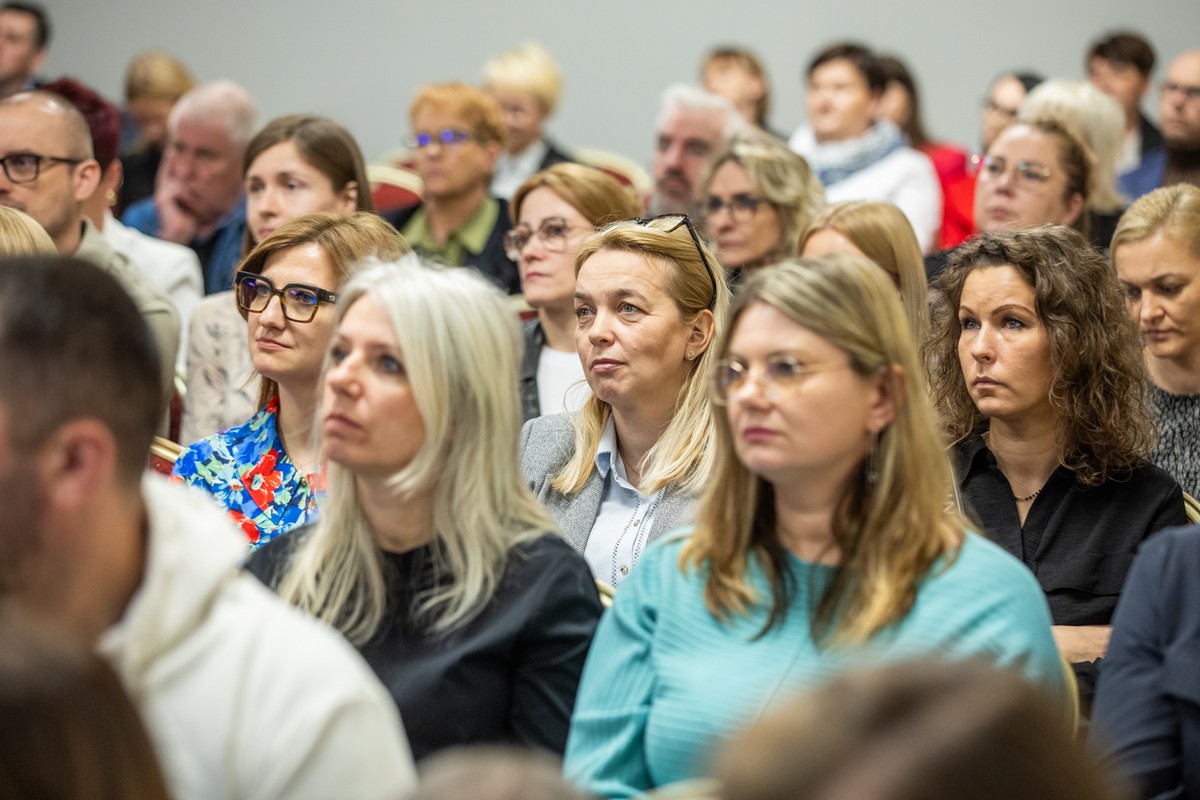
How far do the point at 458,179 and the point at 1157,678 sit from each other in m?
3.51

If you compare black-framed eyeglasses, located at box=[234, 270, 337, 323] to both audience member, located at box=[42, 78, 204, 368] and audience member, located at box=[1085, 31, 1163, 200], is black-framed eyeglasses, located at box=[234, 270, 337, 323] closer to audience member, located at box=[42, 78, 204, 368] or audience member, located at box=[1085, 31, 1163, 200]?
audience member, located at box=[42, 78, 204, 368]

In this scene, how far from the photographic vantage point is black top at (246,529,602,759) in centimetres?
188

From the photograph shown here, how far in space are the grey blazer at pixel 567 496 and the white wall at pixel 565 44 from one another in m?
4.77

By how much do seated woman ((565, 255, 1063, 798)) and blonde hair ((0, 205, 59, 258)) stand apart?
1642 mm

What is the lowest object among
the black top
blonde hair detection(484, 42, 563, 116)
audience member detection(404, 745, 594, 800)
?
the black top

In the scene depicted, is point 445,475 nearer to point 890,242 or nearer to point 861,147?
point 890,242

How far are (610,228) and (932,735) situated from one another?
6.76ft

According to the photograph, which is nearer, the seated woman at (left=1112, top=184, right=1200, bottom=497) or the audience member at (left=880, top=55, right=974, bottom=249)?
the seated woman at (left=1112, top=184, right=1200, bottom=497)

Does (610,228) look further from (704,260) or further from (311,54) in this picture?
(311,54)

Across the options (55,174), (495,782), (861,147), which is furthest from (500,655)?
(861,147)

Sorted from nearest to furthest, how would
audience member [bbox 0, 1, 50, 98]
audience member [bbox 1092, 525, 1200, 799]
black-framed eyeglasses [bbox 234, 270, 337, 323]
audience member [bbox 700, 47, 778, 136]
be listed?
audience member [bbox 1092, 525, 1200, 799] < black-framed eyeglasses [bbox 234, 270, 337, 323] < audience member [bbox 0, 1, 50, 98] < audience member [bbox 700, 47, 778, 136]

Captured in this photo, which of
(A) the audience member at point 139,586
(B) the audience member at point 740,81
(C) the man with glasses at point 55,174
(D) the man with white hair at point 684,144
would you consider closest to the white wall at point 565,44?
(B) the audience member at point 740,81

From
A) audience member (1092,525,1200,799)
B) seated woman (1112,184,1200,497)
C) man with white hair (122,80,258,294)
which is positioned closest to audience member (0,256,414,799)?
audience member (1092,525,1200,799)

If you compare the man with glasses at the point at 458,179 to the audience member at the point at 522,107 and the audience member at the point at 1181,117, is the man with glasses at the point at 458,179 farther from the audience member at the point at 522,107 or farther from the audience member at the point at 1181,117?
the audience member at the point at 1181,117
